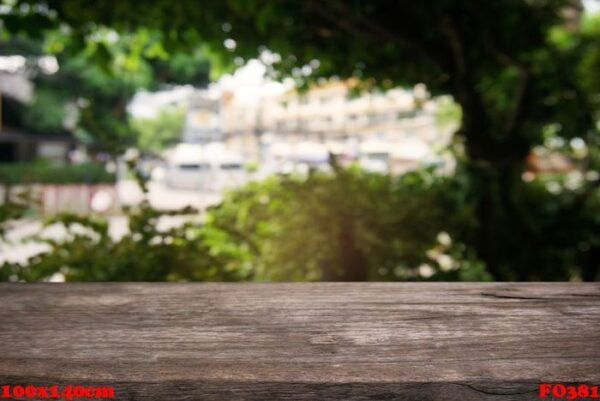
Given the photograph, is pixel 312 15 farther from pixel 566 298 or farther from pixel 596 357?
pixel 596 357

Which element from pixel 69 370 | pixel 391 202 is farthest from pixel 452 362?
pixel 391 202

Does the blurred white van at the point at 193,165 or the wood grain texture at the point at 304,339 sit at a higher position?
the blurred white van at the point at 193,165

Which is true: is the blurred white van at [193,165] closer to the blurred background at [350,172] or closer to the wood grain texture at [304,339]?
the blurred background at [350,172]

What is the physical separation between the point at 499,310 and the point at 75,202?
21.7 m

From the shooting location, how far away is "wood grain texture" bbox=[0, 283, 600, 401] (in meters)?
0.61

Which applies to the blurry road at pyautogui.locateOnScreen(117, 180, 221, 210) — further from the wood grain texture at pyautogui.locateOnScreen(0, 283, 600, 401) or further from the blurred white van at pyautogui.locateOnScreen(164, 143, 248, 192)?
the wood grain texture at pyautogui.locateOnScreen(0, 283, 600, 401)

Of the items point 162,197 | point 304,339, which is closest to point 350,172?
point 304,339

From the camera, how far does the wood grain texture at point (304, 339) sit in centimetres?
61

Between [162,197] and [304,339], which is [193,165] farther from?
[304,339]

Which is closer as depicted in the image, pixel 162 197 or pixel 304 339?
pixel 304 339

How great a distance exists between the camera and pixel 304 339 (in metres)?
0.73

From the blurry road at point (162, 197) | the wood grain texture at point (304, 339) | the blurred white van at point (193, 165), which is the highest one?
the blurred white van at point (193, 165)

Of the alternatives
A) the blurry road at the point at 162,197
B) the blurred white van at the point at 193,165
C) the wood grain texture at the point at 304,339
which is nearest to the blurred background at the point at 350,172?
the blurry road at the point at 162,197

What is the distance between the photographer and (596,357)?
Answer: 688 mm
